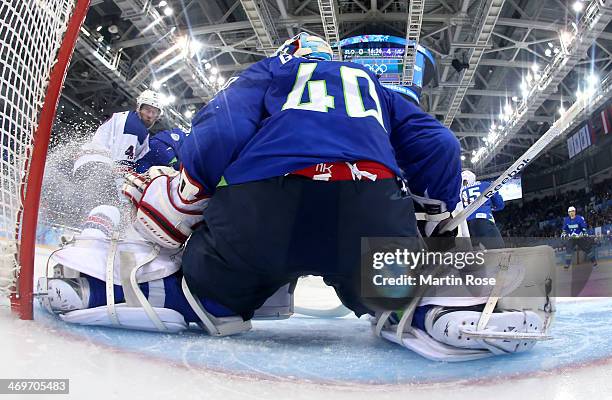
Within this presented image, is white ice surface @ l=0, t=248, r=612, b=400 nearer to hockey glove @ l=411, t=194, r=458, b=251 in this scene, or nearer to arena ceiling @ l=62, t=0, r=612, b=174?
hockey glove @ l=411, t=194, r=458, b=251

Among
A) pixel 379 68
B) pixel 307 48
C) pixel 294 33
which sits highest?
pixel 294 33

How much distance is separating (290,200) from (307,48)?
48cm

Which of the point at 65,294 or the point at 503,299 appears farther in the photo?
the point at 65,294

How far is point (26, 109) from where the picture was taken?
1.17 meters

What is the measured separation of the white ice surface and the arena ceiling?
22.5 ft

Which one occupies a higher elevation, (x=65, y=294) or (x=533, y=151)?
(x=533, y=151)

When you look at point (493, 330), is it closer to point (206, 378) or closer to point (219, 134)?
point (206, 378)

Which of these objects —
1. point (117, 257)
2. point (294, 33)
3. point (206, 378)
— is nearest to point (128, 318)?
point (117, 257)


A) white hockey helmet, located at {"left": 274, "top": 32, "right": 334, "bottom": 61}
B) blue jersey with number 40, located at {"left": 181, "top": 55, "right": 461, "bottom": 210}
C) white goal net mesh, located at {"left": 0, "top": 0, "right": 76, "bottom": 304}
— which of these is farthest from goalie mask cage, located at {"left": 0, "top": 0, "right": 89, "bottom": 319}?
white hockey helmet, located at {"left": 274, "top": 32, "right": 334, "bottom": 61}

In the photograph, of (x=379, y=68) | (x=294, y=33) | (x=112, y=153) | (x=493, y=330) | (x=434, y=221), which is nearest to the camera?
(x=493, y=330)

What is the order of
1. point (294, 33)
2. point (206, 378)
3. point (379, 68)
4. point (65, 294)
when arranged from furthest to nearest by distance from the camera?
point (294, 33), point (379, 68), point (65, 294), point (206, 378)

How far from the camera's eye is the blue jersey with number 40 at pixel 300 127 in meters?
1.02

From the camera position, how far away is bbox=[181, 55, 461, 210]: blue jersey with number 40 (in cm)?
102

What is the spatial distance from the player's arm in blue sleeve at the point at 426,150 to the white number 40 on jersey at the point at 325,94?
0.11 meters
